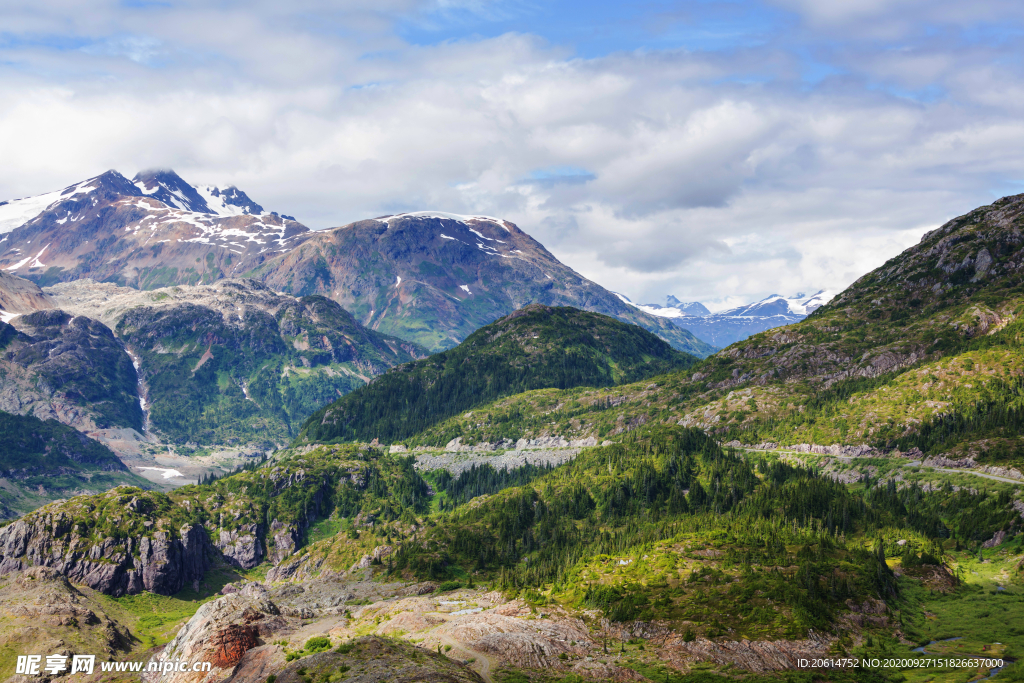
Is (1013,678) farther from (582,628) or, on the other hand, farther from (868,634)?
(582,628)

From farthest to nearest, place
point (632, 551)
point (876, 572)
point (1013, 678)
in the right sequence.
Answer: point (632, 551) → point (876, 572) → point (1013, 678)

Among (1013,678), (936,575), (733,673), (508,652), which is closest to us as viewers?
(1013,678)

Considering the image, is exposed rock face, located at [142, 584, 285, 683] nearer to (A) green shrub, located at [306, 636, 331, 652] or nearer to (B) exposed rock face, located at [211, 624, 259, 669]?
(B) exposed rock face, located at [211, 624, 259, 669]

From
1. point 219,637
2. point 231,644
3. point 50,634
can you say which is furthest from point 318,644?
point 50,634

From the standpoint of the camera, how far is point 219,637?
149 meters

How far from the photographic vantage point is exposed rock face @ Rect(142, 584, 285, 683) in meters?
145

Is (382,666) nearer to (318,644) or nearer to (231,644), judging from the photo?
(318,644)

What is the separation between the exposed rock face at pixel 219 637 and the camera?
144875mm

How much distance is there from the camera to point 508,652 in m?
136

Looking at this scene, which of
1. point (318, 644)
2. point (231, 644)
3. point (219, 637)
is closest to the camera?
point (318, 644)

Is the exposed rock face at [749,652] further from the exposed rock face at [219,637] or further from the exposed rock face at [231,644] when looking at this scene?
the exposed rock face at [219,637]

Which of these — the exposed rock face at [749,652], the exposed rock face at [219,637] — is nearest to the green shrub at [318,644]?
the exposed rock face at [219,637]

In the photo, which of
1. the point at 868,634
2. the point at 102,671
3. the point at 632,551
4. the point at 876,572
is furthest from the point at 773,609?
the point at 102,671

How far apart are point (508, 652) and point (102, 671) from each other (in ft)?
348
